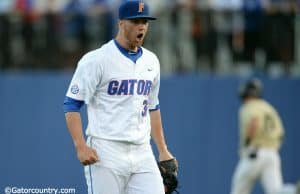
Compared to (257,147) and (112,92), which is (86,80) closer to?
(112,92)

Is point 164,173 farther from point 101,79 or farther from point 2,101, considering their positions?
point 2,101

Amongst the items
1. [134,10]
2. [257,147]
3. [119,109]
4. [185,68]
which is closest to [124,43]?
[134,10]

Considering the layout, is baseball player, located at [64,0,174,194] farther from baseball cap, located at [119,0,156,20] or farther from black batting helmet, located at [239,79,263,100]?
black batting helmet, located at [239,79,263,100]

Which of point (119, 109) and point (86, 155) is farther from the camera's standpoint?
point (119, 109)

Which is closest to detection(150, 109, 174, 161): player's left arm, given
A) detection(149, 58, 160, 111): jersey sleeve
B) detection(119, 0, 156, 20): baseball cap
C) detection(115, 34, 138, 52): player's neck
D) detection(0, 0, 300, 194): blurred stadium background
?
detection(149, 58, 160, 111): jersey sleeve

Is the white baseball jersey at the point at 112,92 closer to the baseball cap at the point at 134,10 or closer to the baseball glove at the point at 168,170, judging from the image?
the baseball cap at the point at 134,10

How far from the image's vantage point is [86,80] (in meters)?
6.19

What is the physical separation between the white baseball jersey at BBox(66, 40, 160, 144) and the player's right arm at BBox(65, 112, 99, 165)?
0.52ft

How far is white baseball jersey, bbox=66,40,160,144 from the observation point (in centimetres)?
621

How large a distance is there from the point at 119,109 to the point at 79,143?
0.44m

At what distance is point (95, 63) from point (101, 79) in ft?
0.42

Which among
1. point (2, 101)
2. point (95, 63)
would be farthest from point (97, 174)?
point (2, 101)

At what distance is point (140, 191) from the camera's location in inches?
249

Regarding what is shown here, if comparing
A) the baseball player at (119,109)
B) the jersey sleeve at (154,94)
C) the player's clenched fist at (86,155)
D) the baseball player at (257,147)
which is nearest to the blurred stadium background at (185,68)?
the baseball player at (257,147)
